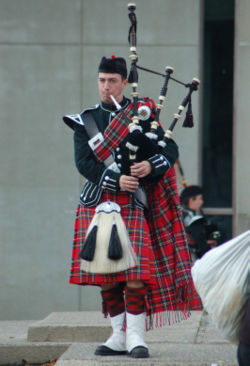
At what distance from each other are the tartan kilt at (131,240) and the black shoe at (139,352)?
1.24ft

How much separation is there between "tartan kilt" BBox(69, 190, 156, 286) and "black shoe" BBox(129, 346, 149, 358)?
0.38 meters

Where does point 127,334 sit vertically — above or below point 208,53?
below

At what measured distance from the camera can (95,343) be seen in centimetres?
526

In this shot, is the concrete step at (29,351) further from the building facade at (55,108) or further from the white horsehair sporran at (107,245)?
the building facade at (55,108)

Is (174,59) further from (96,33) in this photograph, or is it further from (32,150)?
(32,150)

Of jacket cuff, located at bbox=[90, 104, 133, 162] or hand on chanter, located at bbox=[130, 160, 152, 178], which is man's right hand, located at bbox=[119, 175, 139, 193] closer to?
hand on chanter, located at bbox=[130, 160, 152, 178]

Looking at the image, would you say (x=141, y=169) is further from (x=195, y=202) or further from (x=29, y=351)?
(x=195, y=202)

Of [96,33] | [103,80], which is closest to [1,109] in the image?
[96,33]

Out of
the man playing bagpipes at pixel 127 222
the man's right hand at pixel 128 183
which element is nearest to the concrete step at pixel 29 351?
the man playing bagpipes at pixel 127 222

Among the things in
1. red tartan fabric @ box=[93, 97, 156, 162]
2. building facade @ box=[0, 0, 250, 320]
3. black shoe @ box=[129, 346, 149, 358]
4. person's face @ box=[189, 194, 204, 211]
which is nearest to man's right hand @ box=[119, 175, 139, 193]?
red tartan fabric @ box=[93, 97, 156, 162]

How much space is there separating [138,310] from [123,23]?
4824 mm

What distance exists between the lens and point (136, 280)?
4.59 metres

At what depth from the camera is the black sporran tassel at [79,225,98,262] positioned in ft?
14.7

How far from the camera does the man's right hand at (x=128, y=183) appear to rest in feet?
14.9
